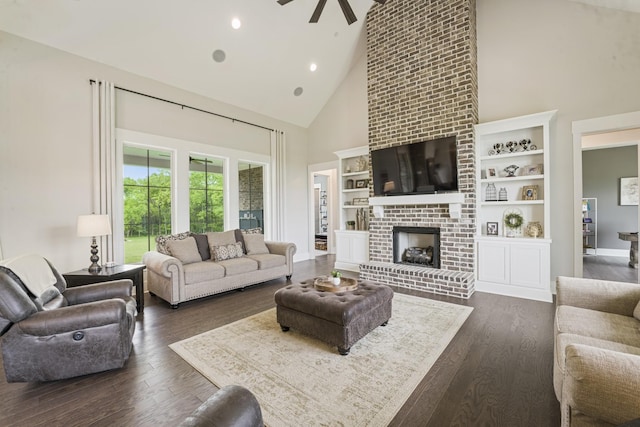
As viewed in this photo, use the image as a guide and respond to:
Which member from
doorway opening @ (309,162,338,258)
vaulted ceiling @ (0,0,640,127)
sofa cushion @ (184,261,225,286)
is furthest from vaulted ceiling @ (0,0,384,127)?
sofa cushion @ (184,261,225,286)

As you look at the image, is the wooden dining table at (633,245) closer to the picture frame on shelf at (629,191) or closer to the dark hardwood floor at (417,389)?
the picture frame on shelf at (629,191)

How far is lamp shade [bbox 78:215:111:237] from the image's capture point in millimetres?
3535

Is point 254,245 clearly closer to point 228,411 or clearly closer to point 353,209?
point 353,209

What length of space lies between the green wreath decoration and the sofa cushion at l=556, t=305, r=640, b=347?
257 centimetres

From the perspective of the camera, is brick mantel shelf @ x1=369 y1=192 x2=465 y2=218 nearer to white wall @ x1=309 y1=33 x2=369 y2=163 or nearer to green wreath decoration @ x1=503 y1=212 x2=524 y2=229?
green wreath decoration @ x1=503 y1=212 x2=524 y2=229

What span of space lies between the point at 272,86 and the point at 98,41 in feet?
9.56

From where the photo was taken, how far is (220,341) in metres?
2.86

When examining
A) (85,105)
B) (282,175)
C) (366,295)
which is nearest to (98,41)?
(85,105)

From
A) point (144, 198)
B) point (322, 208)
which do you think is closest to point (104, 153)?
point (144, 198)

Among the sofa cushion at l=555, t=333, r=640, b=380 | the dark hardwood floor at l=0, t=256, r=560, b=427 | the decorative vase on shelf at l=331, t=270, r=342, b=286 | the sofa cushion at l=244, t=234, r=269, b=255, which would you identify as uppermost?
the sofa cushion at l=244, t=234, r=269, b=255

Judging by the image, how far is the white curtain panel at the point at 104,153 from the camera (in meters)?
4.20

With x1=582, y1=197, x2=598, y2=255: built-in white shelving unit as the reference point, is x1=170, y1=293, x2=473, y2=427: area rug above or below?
below

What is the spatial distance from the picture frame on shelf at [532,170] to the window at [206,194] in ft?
17.8

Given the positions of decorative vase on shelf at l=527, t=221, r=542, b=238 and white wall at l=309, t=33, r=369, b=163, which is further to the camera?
white wall at l=309, t=33, r=369, b=163
